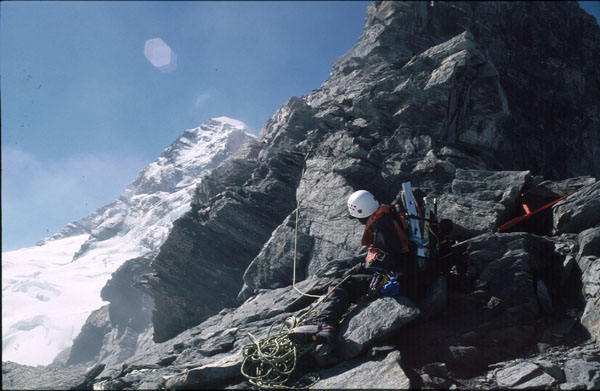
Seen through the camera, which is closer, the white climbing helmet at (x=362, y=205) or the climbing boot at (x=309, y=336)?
the climbing boot at (x=309, y=336)

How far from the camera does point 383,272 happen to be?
679 centimetres

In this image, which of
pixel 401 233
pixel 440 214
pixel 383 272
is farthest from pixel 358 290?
pixel 440 214

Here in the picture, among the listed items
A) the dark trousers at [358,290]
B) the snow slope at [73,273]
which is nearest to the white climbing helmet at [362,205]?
the dark trousers at [358,290]

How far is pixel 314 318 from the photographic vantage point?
6363 millimetres

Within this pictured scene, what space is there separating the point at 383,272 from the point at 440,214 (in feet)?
15.7

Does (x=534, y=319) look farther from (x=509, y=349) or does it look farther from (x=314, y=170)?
(x=314, y=170)

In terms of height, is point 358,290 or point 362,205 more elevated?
point 362,205

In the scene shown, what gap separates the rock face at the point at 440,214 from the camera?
5660 mm

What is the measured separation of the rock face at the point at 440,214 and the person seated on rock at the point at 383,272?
371 millimetres

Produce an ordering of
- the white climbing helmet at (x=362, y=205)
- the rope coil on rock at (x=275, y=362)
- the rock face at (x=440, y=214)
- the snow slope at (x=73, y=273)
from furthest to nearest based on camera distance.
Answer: the snow slope at (x=73, y=273), the white climbing helmet at (x=362, y=205), the rock face at (x=440, y=214), the rope coil on rock at (x=275, y=362)

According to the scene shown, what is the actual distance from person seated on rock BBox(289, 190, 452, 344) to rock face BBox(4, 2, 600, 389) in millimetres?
371

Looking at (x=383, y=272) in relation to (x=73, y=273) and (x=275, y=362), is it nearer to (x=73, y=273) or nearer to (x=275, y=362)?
(x=275, y=362)

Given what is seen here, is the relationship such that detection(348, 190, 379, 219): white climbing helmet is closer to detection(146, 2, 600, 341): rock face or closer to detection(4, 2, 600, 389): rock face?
detection(4, 2, 600, 389): rock face

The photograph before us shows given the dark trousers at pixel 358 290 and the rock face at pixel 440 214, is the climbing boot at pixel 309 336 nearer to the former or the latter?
the rock face at pixel 440 214
